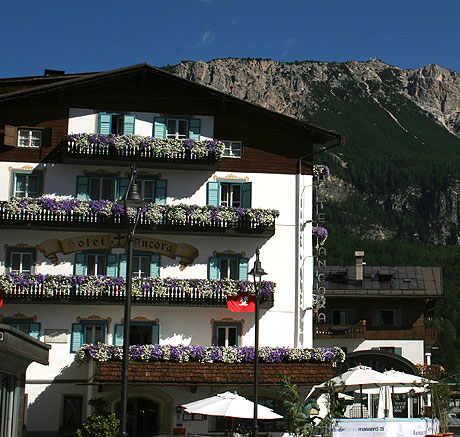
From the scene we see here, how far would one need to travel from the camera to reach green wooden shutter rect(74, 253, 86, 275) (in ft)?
127

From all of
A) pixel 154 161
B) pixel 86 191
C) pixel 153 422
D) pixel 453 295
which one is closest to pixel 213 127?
pixel 154 161

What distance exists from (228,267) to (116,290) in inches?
219

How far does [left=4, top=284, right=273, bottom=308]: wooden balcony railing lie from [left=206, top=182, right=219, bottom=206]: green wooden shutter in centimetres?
437

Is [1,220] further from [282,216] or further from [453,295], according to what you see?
[453,295]

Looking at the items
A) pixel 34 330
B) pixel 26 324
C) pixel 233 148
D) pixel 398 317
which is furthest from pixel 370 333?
pixel 26 324

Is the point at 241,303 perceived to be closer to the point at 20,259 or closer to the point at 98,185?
the point at 98,185

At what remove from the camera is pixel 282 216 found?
134 ft

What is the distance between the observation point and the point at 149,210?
38.7 m

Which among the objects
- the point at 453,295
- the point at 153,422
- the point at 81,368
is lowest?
the point at 153,422

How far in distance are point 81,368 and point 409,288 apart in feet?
118

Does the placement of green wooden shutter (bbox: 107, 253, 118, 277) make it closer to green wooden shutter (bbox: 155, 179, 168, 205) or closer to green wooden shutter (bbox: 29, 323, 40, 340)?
green wooden shutter (bbox: 155, 179, 168, 205)

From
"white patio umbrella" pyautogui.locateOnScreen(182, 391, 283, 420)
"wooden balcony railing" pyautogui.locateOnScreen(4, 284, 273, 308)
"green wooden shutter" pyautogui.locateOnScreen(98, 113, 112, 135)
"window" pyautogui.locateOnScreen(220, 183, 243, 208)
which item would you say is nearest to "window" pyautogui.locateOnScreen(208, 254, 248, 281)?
"wooden balcony railing" pyautogui.locateOnScreen(4, 284, 273, 308)

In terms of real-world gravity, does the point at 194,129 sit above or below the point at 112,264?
above

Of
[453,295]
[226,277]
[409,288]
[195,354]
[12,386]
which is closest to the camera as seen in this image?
[12,386]
